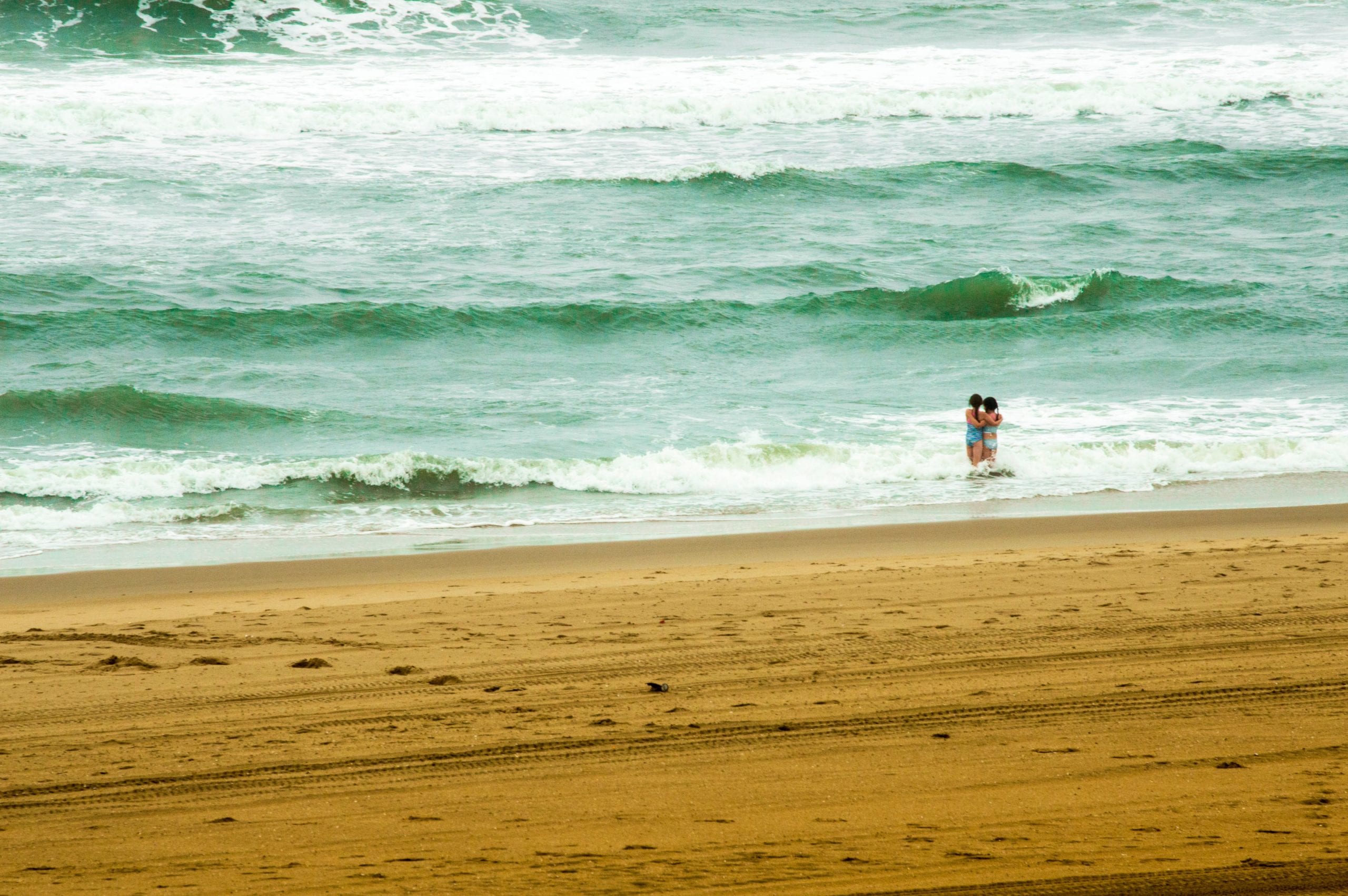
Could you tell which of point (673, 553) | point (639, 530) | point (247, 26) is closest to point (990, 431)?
point (639, 530)

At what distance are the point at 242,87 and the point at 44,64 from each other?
4.80 meters

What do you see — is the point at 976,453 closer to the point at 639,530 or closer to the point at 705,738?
the point at 639,530

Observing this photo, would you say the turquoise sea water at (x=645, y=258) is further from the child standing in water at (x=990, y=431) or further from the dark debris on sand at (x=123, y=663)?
the dark debris on sand at (x=123, y=663)

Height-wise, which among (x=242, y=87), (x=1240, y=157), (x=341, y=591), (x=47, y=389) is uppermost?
(x=242, y=87)

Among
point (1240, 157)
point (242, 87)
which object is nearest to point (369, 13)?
point (242, 87)

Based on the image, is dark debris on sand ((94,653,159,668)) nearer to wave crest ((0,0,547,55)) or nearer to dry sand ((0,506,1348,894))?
dry sand ((0,506,1348,894))

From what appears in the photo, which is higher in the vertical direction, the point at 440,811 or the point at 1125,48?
the point at 1125,48

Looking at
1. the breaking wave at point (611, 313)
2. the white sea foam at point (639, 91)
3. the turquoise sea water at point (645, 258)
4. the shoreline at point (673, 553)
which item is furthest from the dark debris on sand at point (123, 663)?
the white sea foam at point (639, 91)

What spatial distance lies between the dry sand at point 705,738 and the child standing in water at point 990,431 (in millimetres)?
3938

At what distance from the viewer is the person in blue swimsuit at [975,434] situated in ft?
34.1

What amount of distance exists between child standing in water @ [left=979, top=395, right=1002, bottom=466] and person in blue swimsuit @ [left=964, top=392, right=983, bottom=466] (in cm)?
3

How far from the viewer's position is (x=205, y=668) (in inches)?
191

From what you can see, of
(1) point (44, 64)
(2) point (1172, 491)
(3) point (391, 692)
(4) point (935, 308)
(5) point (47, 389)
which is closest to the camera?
(3) point (391, 692)

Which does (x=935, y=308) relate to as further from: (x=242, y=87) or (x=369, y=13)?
(x=369, y=13)
